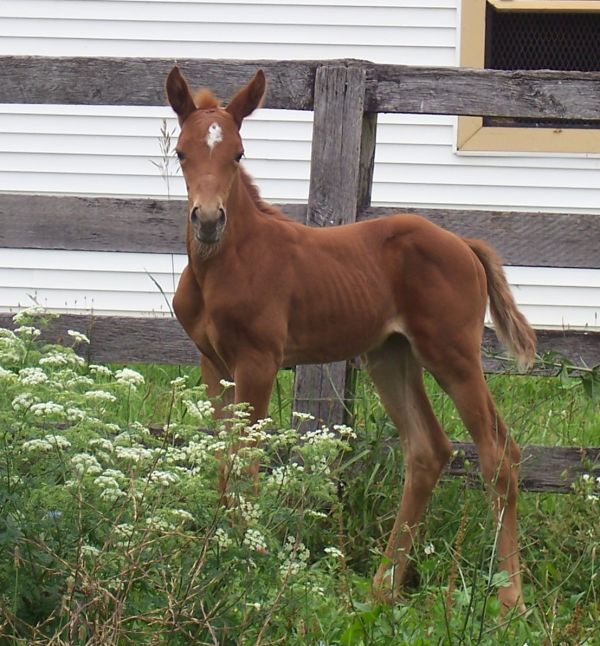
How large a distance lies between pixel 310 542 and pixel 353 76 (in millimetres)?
1891

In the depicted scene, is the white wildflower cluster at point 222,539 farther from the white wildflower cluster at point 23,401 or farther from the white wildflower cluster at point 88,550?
the white wildflower cluster at point 23,401

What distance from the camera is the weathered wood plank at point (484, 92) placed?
509 centimetres

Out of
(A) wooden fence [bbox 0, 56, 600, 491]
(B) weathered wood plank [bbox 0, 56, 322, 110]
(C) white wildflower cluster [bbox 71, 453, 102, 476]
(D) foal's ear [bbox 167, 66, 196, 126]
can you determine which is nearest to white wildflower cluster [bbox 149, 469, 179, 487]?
(C) white wildflower cluster [bbox 71, 453, 102, 476]

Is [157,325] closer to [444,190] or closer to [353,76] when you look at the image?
[353,76]

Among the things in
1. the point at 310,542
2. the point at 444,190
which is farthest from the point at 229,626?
the point at 444,190

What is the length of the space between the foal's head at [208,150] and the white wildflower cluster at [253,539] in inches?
50.0

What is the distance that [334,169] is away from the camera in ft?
16.8

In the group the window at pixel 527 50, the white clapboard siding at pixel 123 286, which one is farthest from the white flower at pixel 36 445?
the window at pixel 527 50

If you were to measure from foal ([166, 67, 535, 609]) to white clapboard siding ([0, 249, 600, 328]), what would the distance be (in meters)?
4.06

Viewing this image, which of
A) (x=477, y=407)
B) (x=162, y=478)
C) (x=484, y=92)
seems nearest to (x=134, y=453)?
(x=162, y=478)

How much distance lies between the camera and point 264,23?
865 centimetres

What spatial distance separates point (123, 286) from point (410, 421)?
4548 mm

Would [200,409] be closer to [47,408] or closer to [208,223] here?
[47,408]

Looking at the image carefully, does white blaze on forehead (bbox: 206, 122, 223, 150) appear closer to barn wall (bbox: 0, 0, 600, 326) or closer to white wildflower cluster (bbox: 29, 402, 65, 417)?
white wildflower cluster (bbox: 29, 402, 65, 417)
